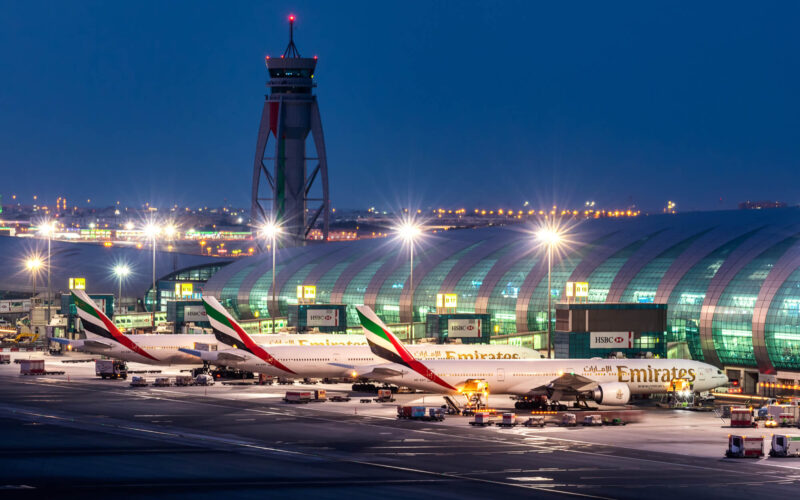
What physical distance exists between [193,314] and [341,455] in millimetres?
78247

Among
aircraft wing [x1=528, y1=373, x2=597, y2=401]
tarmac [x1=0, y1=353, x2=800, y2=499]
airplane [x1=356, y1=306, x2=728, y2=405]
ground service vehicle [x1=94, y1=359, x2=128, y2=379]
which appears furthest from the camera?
ground service vehicle [x1=94, y1=359, x2=128, y2=379]

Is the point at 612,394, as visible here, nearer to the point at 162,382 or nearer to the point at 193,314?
the point at 162,382

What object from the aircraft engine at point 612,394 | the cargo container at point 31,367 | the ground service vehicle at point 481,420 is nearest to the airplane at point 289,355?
the aircraft engine at point 612,394

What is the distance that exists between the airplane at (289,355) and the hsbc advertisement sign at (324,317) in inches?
918

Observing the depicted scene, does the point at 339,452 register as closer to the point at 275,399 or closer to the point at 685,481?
the point at 685,481

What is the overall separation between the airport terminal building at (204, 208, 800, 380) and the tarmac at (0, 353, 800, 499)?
75.1ft

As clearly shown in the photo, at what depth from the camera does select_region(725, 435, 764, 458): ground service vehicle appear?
5784cm

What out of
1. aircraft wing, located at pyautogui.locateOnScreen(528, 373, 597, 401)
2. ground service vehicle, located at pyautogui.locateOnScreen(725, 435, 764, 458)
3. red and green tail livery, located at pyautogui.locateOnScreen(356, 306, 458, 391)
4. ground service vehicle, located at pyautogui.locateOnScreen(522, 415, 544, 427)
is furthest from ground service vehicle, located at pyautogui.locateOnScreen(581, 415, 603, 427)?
ground service vehicle, located at pyautogui.locateOnScreen(725, 435, 764, 458)

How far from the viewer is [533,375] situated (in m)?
82.0

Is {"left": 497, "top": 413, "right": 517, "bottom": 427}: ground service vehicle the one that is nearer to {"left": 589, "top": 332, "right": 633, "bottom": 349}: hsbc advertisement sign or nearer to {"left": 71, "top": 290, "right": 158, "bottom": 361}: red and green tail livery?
{"left": 589, "top": 332, "right": 633, "bottom": 349}: hsbc advertisement sign

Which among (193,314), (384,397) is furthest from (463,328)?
(193,314)

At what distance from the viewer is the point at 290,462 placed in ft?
181

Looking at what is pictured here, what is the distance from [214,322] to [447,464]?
43.2 meters

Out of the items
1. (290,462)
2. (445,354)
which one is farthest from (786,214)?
(290,462)
